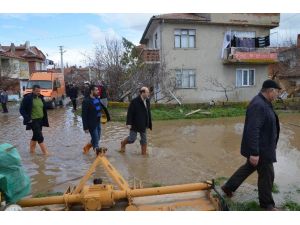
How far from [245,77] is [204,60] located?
11.4ft

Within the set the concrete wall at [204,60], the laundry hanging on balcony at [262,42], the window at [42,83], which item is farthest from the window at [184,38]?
the window at [42,83]

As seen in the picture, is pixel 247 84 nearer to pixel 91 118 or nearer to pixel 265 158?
pixel 91 118

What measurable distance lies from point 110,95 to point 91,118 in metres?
15.1

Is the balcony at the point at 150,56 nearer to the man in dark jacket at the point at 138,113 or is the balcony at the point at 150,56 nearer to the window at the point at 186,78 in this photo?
the window at the point at 186,78

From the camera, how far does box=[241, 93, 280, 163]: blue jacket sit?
4.80 meters

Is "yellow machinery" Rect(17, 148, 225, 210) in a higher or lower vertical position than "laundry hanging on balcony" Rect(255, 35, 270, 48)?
lower

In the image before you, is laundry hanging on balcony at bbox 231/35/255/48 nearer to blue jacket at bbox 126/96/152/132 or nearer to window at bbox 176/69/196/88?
window at bbox 176/69/196/88

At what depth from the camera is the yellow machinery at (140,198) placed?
4.61m

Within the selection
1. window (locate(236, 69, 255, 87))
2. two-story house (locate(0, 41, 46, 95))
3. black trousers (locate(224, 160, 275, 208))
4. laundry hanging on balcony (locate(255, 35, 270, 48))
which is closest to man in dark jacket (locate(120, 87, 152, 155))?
black trousers (locate(224, 160, 275, 208))

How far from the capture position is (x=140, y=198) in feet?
16.0

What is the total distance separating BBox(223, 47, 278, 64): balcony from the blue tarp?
21567 millimetres

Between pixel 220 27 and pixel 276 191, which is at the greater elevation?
pixel 220 27

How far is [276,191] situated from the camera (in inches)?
226

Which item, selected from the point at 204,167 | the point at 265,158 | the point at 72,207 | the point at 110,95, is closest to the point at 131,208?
the point at 72,207
